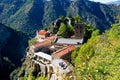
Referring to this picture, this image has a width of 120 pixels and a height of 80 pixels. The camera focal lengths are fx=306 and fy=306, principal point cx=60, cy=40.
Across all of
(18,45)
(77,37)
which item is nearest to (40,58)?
(77,37)

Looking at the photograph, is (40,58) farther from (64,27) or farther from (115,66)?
(115,66)

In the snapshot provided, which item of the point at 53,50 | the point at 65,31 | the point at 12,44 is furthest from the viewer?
the point at 12,44

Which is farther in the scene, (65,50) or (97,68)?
(65,50)

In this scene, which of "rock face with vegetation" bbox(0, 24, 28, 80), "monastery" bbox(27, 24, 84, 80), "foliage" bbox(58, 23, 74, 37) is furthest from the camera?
"rock face with vegetation" bbox(0, 24, 28, 80)

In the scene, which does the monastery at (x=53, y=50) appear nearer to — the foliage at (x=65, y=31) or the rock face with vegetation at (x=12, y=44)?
the foliage at (x=65, y=31)

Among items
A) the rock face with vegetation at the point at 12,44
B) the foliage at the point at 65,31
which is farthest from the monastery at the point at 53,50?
the rock face with vegetation at the point at 12,44

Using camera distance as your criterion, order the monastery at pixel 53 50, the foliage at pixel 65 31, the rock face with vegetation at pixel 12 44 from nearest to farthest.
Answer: the monastery at pixel 53 50 → the foliage at pixel 65 31 → the rock face with vegetation at pixel 12 44

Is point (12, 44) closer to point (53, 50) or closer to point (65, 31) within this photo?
point (65, 31)

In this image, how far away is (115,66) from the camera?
15.0 m

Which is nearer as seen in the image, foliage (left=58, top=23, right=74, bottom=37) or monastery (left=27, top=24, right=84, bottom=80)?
monastery (left=27, top=24, right=84, bottom=80)

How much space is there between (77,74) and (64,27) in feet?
210

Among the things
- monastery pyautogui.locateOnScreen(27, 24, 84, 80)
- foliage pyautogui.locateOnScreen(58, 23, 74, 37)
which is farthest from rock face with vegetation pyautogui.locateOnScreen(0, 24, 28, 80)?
monastery pyautogui.locateOnScreen(27, 24, 84, 80)

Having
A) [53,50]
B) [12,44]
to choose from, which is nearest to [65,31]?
[53,50]

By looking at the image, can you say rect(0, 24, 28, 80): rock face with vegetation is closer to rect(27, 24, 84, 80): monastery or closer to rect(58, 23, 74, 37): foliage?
rect(58, 23, 74, 37): foliage
